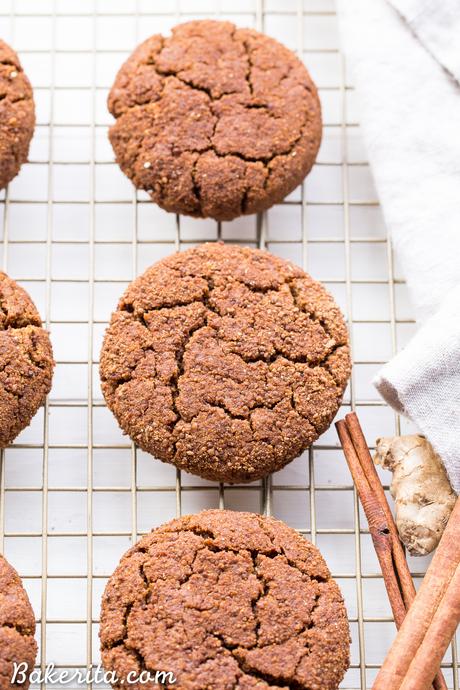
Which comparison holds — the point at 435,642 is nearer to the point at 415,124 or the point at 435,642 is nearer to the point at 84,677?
the point at 84,677

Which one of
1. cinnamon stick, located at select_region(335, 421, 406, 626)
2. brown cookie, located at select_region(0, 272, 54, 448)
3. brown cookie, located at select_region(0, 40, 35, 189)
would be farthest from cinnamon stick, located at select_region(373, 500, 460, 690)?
brown cookie, located at select_region(0, 40, 35, 189)

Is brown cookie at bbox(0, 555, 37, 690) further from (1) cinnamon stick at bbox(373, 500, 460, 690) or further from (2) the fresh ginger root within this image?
(2) the fresh ginger root

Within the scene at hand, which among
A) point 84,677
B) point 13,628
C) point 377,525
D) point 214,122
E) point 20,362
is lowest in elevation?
point 84,677

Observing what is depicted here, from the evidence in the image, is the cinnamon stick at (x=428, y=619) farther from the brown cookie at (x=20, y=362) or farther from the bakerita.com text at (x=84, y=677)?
the brown cookie at (x=20, y=362)

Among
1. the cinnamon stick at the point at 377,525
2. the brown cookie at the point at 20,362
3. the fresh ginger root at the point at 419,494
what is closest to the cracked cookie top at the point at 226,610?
the cinnamon stick at the point at 377,525

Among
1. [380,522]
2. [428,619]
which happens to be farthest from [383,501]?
[428,619]

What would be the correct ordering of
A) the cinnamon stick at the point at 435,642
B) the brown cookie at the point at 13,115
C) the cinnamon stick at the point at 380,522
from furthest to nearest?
the brown cookie at the point at 13,115, the cinnamon stick at the point at 380,522, the cinnamon stick at the point at 435,642
